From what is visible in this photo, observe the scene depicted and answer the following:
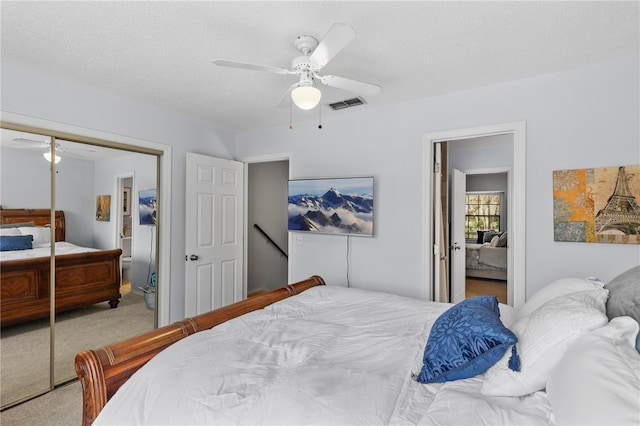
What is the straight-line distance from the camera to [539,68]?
2.38m

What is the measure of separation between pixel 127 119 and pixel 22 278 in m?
1.60

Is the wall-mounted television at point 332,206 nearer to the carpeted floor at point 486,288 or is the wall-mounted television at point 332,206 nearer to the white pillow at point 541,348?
the white pillow at point 541,348

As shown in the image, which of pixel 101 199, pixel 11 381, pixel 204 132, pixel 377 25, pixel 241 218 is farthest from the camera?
pixel 241 218

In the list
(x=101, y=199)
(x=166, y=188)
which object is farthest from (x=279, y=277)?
(x=101, y=199)

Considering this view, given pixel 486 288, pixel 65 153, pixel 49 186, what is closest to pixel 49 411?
pixel 49 186

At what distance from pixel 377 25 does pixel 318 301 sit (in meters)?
1.81

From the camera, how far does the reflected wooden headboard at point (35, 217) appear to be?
2.39 metres

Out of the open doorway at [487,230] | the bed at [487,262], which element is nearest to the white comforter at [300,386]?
the open doorway at [487,230]

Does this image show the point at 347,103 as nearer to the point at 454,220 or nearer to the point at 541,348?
the point at 454,220

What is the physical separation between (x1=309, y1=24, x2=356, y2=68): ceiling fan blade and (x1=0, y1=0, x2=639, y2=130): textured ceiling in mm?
214

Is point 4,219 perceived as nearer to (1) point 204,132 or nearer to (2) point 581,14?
(1) point 204,132

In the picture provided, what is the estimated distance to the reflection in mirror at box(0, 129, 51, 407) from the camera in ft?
7.84

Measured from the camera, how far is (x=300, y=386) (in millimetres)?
1211

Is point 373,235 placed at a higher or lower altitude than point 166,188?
lower
